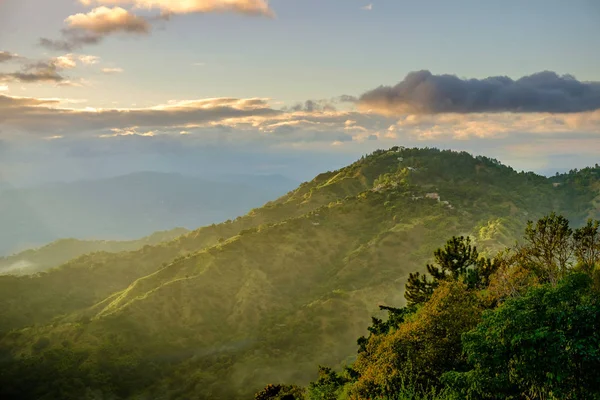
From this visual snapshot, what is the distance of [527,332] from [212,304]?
13816 cm

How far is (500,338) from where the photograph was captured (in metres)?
29.7

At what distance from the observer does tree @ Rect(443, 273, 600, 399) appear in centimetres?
2606

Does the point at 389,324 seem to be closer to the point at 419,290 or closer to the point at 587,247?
the point at 419,290

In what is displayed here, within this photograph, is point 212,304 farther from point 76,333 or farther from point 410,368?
point 410,368

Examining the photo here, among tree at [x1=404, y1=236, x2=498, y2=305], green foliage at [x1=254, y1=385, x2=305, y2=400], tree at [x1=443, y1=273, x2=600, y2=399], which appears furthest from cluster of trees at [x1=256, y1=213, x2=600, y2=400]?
green foliage at [x1=254, y1=385, x2=305, y2=400]

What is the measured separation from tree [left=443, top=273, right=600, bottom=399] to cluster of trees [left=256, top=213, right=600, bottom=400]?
0.06 metres

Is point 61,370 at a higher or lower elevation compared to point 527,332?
lower

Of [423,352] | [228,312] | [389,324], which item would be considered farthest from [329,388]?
[228,312]

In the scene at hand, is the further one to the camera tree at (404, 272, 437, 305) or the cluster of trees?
tree at (404, 272, 437, 305)

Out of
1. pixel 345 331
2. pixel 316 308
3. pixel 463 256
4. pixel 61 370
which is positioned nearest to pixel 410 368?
pixel 463 256

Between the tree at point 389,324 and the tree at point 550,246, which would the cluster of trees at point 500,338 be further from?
the tree at point 389,324

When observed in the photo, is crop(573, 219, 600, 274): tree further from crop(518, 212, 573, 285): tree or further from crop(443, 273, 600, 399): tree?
crop(443, 273, 600, 399): tree

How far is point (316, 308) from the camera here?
466 feet

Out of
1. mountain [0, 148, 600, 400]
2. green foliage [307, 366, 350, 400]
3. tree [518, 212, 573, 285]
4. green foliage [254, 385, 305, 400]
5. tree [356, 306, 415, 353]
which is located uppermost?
tree [518, 212, 573, 285]
